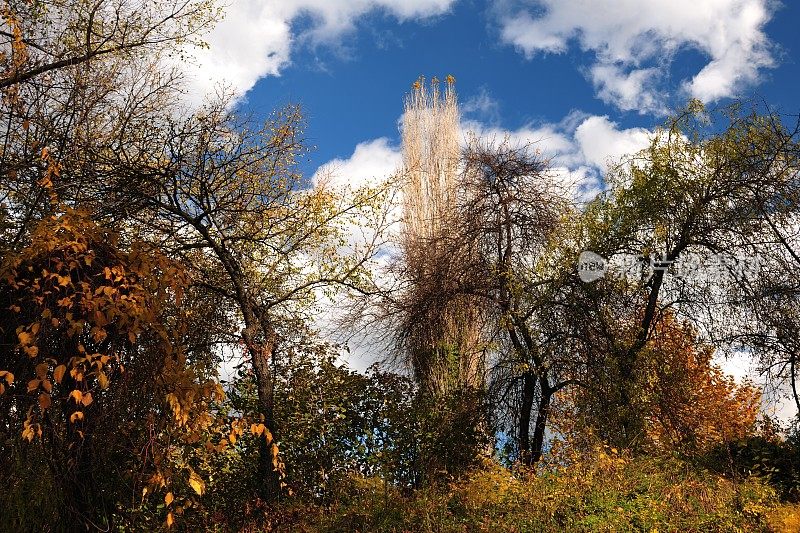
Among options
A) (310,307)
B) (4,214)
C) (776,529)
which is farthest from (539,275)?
(4,214)

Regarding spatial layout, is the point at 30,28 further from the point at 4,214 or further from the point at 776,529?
the point at 776,529

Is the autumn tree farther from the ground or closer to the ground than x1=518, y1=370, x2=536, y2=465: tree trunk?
farther from the ground

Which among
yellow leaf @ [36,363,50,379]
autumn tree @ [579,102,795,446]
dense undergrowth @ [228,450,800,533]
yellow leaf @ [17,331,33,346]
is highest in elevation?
A: autumn tree @ [579,102,795,446]

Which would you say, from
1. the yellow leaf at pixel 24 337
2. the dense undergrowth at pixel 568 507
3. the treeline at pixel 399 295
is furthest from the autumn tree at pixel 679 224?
the yellow leaf at pixel 24 337

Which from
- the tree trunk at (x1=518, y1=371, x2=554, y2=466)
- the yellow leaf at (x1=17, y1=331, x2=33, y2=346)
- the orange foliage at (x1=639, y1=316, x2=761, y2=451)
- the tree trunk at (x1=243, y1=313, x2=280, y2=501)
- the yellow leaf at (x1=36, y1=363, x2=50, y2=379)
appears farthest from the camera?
the tree trunk at (x1=518, y1=371, x2=554, y2=466)

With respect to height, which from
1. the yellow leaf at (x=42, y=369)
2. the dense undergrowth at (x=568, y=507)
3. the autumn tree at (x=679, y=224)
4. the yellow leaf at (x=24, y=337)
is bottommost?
the dense undergrowth at (x=568, y=507)

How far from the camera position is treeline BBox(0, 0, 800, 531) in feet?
22.4

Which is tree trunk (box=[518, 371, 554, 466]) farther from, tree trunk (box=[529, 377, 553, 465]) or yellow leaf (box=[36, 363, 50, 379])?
yellow leaf (box=[36, 363, 50, 379])

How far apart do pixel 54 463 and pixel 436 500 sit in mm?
4288

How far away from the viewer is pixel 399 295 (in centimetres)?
1284

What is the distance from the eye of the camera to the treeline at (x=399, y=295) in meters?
6.82

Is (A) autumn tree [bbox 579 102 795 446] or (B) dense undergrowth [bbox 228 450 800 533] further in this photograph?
(A) autumn tree [bbox 579 102 795 446]

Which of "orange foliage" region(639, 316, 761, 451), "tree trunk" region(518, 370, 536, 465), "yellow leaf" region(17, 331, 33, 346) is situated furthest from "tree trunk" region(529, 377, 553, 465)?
"yellow leaf" region(17, 331, 33, 346)

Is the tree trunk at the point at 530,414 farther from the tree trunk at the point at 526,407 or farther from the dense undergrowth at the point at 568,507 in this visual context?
the dense undergrowth at the point at 568,507
